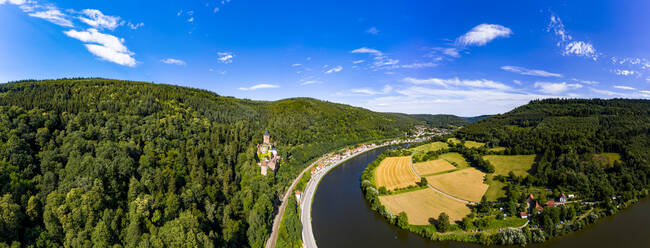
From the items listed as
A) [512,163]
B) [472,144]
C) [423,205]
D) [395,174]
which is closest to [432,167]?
[395,174]

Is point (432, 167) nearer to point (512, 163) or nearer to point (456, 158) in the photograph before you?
point (456, 158)

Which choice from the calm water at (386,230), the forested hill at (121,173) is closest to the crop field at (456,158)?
the calm water at (386,230)

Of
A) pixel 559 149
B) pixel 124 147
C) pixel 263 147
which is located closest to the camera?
pixel 124 147

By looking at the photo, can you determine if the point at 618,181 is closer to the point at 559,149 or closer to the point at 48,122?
the point at 559,149

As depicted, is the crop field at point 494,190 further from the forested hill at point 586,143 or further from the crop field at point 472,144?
the crop field at point 472,144

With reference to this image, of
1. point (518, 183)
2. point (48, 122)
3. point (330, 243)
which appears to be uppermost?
point (48, 122)

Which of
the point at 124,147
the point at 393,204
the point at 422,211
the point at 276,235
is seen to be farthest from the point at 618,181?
the point at 124,147
